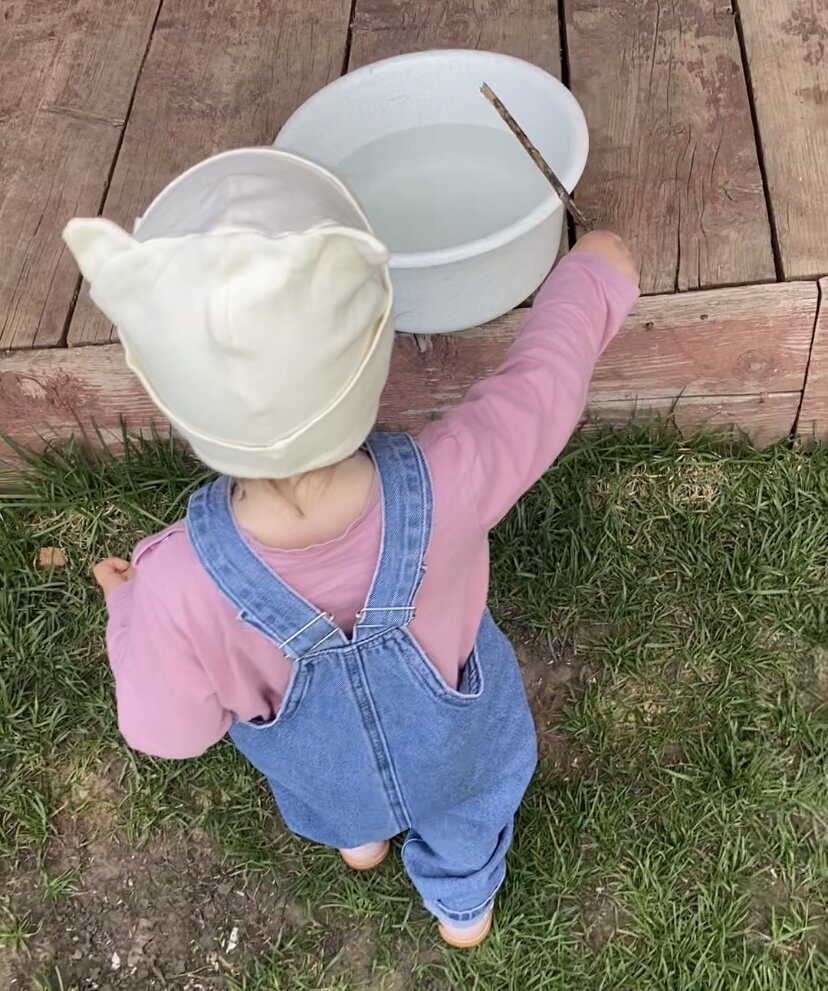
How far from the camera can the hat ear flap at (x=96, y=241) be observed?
0.81 metres

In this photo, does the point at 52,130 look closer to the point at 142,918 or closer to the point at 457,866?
the point at 142,918

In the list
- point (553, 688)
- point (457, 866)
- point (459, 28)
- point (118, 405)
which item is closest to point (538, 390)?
point (457, 866)

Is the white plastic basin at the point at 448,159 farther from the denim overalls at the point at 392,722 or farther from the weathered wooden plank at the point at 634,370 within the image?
the denim overalls at the point at 392,722

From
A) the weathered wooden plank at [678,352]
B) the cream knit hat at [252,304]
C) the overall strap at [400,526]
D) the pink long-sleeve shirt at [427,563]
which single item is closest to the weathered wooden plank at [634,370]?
the weathered wooden plank at [678,352]

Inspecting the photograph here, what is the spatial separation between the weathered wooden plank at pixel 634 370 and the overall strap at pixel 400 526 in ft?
2.50

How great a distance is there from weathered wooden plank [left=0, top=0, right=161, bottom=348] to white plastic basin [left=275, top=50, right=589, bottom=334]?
59 centimetres

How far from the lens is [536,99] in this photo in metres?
1.61

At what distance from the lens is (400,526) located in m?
1.01

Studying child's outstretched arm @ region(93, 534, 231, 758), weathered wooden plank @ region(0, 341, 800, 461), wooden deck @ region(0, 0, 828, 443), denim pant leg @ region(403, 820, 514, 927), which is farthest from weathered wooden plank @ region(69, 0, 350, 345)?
denim pant leg @ region(403, 820, 514, 927)

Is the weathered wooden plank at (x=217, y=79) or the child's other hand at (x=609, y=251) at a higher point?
the child's other hand at (x=609, y=251)

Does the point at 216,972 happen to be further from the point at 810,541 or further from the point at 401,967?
the point at 810,541

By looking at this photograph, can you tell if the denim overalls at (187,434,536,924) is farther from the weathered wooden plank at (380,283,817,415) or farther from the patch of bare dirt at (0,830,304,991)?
the weathered wooden plank at (380,283,817,415)

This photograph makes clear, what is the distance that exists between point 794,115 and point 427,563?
1.31 m

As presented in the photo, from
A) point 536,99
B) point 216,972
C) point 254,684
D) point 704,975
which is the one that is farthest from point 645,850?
point 536,99
